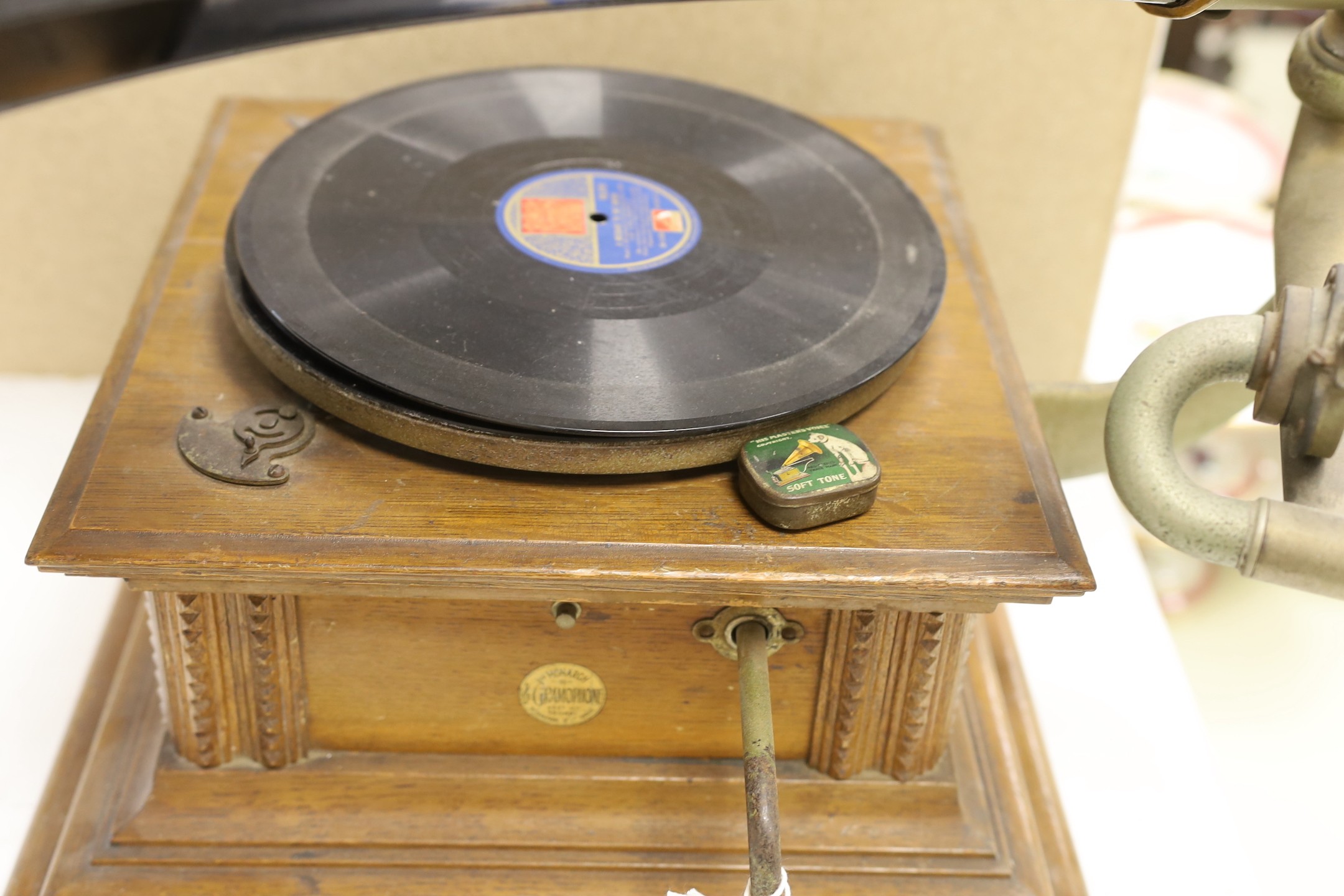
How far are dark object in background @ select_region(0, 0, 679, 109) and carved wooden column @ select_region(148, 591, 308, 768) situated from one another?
0.41 metres

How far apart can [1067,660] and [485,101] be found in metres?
0.88

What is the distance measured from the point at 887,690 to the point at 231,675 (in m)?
0.54

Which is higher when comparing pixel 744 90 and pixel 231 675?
pixel 744 90

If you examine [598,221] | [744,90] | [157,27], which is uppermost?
[744,90]

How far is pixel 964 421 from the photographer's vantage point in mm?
1151

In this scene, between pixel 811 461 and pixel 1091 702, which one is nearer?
pixel 811 461

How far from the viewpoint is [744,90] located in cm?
176

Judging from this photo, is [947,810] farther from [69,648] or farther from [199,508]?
[69,648]

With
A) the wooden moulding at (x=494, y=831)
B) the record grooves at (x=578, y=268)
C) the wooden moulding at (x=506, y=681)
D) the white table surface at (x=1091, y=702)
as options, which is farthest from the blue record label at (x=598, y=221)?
the white table surface at (x=1091, y=702)

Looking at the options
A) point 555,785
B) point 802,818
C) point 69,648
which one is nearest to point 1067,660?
point 802,818

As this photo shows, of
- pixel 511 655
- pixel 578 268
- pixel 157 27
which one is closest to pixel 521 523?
pixel 511 655

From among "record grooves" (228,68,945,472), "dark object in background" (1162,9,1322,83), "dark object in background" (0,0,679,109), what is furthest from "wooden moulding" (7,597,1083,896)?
"dark object in background" (1162,9,1322,83)

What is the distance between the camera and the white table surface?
1.30m

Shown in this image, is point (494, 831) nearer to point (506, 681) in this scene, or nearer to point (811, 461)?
point (506, 681)
